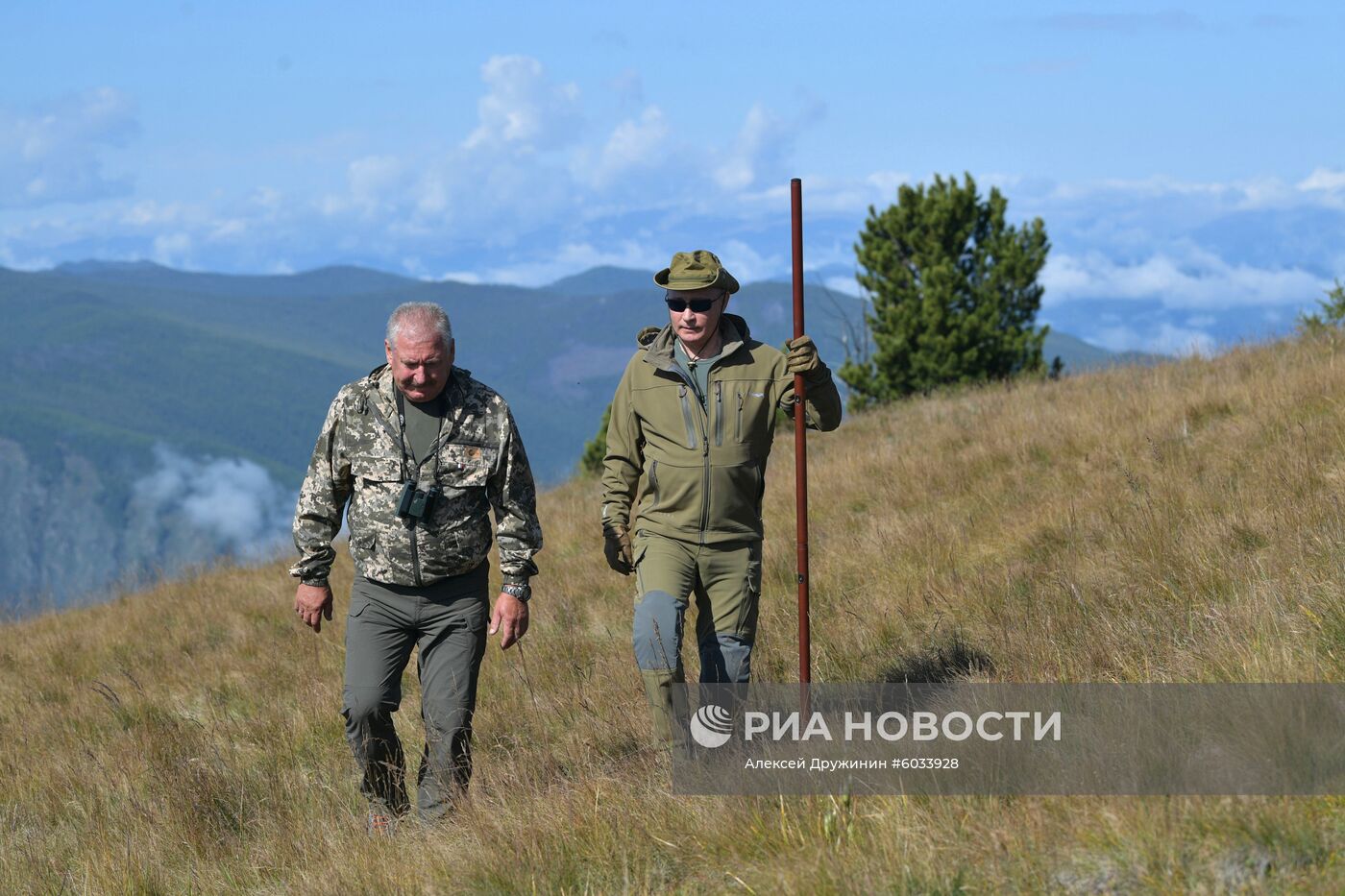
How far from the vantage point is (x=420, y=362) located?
183 inches

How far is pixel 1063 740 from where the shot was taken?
4004 millimetres

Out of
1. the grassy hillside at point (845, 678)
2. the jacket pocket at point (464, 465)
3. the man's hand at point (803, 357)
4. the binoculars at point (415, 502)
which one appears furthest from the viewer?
the jacket pocket at point (464, 465)

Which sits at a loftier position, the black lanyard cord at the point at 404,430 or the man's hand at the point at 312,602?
the black lanyard cord at the point at 404,430

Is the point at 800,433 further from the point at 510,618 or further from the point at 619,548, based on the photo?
the point at 510,618

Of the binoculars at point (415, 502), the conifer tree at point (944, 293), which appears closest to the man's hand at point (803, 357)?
the binoculars at point (415, 502)

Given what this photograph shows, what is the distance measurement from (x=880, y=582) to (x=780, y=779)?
304cm

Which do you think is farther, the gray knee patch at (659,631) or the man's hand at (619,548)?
the man's hand at (619,548)

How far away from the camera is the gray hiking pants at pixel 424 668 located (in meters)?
4.72

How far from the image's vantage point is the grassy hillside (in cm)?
→ 326

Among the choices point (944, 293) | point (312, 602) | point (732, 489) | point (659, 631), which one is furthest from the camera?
point (944, 293)

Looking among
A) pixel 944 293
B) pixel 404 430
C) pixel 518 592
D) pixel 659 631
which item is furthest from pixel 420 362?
pixel 944 293

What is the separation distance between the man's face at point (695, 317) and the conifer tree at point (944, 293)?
62.1ft

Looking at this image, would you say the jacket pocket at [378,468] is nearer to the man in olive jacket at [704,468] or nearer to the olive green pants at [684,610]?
the man in olive jacket at [704,468]

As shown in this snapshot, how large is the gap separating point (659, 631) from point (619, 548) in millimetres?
439
